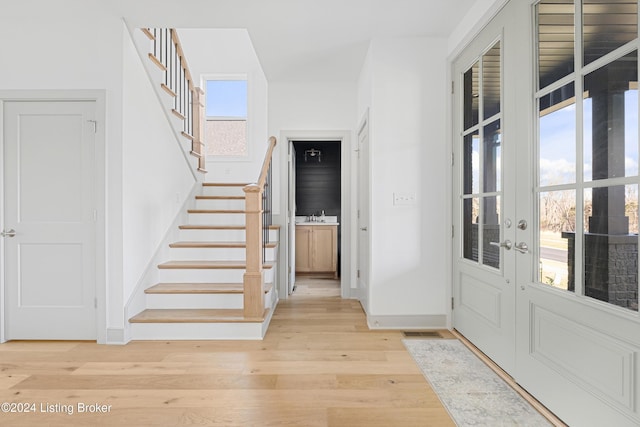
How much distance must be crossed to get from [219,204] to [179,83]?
1492 millimetres

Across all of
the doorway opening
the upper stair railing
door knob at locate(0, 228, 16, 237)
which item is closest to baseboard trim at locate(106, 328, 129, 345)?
door knob at locate(0, 228, 16, 237)

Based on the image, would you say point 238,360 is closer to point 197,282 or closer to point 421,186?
point 197,282

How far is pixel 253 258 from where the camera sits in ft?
9.45

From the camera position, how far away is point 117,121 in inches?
107

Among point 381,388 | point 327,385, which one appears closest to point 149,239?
point 327,385

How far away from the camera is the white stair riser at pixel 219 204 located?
4.41 meters

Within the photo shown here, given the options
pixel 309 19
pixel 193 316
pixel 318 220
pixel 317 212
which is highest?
pixel 309 19

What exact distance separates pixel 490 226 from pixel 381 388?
1270 mm

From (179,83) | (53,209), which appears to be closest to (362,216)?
(179,83)

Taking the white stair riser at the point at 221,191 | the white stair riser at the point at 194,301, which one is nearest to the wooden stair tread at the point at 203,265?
the white stair riser at the point at 194,301

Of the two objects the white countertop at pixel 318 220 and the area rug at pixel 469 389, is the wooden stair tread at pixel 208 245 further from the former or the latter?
the white countertop at pixel 318 220

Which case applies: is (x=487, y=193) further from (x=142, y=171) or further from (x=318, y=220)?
(x=318, y=220)

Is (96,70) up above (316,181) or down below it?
above

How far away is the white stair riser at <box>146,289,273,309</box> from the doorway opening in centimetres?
241
